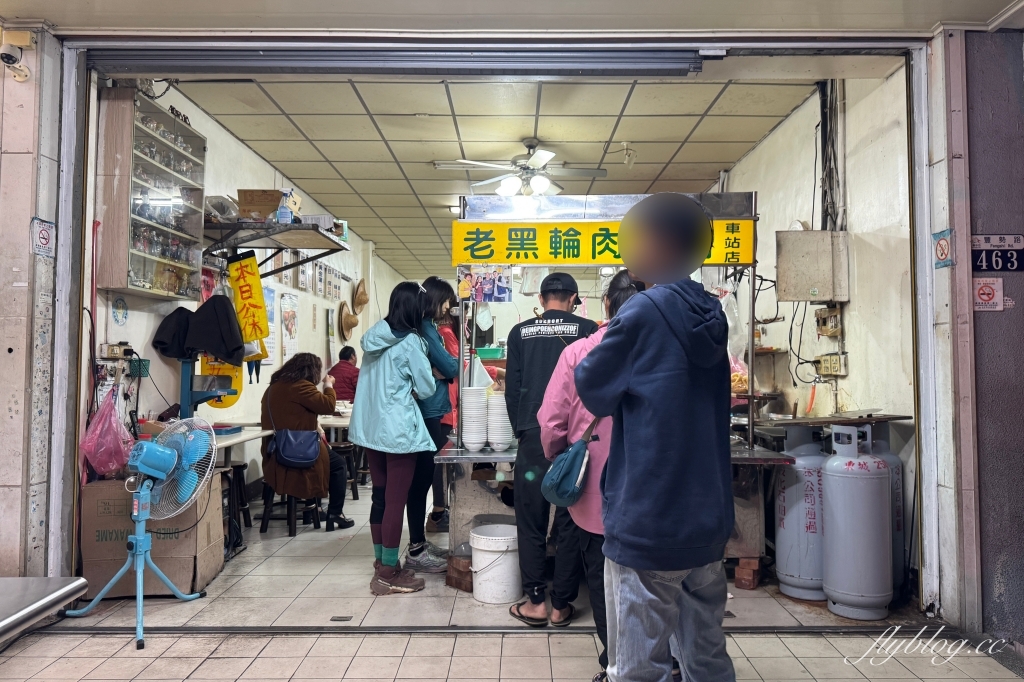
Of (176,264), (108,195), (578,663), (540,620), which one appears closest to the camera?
(578,663)

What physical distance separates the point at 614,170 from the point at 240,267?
12.2ft

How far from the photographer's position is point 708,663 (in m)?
1.72

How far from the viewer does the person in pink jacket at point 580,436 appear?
244 cm

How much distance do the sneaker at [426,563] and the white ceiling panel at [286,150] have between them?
3.74m

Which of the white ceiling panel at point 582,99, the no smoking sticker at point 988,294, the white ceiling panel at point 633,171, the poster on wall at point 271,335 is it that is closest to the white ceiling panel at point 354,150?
the poster on wall at point 271,335

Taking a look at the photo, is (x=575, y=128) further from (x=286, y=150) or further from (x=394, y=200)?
(x=394, y=200)

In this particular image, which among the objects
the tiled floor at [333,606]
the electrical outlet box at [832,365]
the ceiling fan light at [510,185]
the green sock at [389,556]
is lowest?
the tiled floor at [333,606]

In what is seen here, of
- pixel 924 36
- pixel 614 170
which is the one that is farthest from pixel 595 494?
pixel 614 170

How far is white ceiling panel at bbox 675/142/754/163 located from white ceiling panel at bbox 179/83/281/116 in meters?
3.55

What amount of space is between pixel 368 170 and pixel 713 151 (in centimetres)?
335

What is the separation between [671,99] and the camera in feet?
15.4

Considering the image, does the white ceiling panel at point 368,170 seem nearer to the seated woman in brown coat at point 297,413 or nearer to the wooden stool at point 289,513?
the seated woman in brown coat at point 297,413

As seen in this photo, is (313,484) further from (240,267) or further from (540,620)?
(540,620)

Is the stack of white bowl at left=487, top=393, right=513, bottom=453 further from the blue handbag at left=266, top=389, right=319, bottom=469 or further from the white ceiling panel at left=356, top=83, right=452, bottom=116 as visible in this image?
the white ceiling panel at left=356, top=83, right=452, bottom=116
